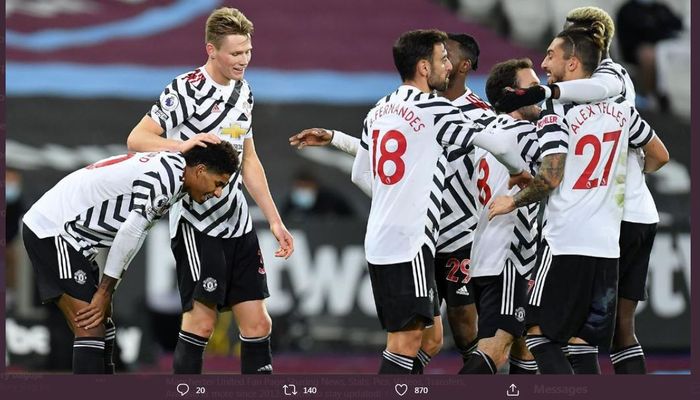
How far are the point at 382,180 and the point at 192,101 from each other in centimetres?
118

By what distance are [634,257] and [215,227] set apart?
235 cm

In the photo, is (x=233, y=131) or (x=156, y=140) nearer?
(x=156, y=140)

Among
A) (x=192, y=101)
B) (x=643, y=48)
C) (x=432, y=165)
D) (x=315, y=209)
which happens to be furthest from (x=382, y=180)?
(x=643, y=48)

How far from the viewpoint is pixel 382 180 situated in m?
6.81

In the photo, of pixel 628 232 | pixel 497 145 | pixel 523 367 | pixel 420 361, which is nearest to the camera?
pixel 497 145

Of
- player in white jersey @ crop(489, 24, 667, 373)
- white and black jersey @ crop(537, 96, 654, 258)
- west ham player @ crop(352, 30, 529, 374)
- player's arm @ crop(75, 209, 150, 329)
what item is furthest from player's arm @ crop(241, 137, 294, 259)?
white and black jersey @ crop(537, 96, 654, 258)

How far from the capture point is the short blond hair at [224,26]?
23.4 feet

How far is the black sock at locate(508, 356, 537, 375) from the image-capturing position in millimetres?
7605

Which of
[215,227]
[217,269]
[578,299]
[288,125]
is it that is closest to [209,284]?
[217,269]

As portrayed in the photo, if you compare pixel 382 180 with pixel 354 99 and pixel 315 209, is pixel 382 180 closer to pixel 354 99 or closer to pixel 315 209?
pixel 315 209

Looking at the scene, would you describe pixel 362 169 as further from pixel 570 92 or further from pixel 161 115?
pixel 570 92

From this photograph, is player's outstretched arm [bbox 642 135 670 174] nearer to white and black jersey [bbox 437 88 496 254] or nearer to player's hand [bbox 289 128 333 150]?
white and black jersey [bbox 437 88 496 254]

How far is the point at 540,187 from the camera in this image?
22.0 ft

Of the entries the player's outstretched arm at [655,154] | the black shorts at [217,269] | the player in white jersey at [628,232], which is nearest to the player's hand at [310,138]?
the black shorts at [217,269]
